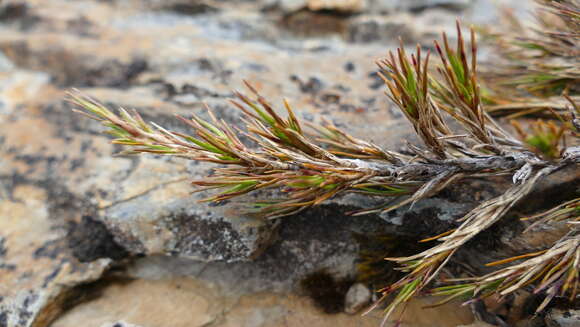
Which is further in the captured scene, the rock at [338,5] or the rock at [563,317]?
the rock at [338,5]

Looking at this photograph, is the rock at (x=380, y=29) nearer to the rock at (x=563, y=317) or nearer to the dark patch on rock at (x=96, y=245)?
the rock at (x=563, y=317)

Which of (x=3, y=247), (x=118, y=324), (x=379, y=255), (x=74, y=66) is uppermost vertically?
(x=74, y=66)

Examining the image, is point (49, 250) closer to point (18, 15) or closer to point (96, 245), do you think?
point (96, 245)

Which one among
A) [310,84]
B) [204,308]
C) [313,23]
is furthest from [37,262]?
[313,23]

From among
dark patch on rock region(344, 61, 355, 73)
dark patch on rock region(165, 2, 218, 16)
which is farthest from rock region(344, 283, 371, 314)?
dark patch on rock region(165, 2, 218, 16)

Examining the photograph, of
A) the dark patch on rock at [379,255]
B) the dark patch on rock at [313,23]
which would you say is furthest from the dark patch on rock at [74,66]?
the dark patch on rock at [379,255]

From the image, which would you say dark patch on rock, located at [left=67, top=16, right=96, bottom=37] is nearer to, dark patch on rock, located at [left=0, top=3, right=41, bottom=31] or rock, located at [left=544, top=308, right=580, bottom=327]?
dark patch on rock, located at [left=0, top=3, right=41, bottom=31]
